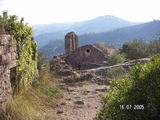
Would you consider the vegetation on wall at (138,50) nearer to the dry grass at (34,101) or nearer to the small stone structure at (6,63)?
the dry grass at (34,101)

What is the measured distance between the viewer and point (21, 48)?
11.5 metres

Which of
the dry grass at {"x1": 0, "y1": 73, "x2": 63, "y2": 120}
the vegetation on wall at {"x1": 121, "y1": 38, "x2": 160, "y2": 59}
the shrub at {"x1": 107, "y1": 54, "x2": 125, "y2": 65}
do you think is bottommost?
the dry grass at {"x1": 0, "y1": 73, "x2": 63, "y2": 120}

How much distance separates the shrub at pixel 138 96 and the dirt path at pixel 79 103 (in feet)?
12.8

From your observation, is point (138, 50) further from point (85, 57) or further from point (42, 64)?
point (42, 64)

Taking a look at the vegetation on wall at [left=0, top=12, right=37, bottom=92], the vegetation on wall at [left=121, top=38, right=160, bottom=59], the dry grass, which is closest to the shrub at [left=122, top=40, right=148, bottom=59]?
the vegetation on wall at [left=121, top=38, right=160, bottom=59]

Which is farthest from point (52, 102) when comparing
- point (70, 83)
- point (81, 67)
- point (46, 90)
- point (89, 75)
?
point (81, 67)

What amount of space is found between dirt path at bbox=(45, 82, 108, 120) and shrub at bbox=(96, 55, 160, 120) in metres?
3.89

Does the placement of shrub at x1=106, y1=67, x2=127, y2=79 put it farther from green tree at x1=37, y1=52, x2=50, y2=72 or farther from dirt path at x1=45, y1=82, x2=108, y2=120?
green tree at x1=37, y1=52, x2=50, y2=72

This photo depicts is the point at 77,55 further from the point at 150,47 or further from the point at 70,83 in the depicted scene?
the point at 70,83

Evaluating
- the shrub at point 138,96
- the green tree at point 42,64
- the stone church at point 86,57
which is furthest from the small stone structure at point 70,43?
the shrub at point 138,96

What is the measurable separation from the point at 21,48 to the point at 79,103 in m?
2.30

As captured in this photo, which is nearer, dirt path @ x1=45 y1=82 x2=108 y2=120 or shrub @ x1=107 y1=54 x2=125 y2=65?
dirt path @ x1=45 y1=82 x2=108 y2=120

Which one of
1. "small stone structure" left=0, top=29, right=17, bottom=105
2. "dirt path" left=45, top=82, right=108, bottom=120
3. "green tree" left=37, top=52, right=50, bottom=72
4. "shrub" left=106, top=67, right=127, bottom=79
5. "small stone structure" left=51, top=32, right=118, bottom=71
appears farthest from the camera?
"small stone structure" left=51, top=32, right=118, bottom=71

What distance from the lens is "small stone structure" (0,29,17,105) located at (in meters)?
9.75
